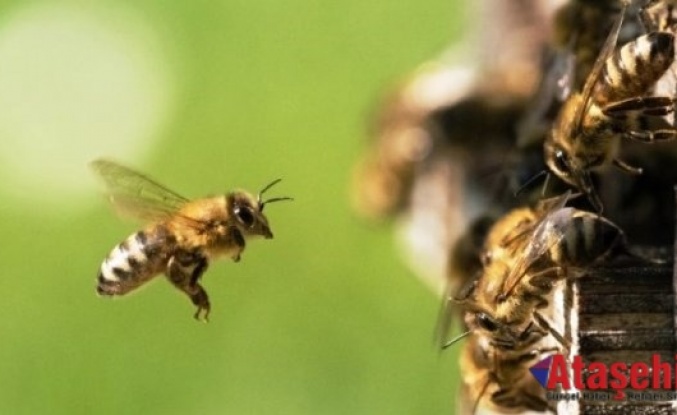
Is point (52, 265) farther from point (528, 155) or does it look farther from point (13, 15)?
point (528, 155)

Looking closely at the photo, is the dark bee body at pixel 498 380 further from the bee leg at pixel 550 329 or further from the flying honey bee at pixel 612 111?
the flying honey bee at pixel 612 111

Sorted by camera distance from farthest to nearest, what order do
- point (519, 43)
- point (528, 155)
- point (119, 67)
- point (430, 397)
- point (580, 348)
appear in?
point (119, 67) → point (430, 397) → point (519, 43) → point (528, 155) → point (580, 348)

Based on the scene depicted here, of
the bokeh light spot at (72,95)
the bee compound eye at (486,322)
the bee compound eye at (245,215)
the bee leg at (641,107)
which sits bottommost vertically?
the bee compound eye at (486,322)

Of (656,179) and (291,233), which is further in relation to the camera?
(291,233)

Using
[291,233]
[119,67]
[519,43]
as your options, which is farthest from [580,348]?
[119,67]

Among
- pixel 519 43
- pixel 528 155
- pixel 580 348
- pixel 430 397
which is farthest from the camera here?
pixel 430 397

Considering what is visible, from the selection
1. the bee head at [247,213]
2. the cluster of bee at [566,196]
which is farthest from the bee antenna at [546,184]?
the bee head at [247,213]

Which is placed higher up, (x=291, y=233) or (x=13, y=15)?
(x=13, y=15)
